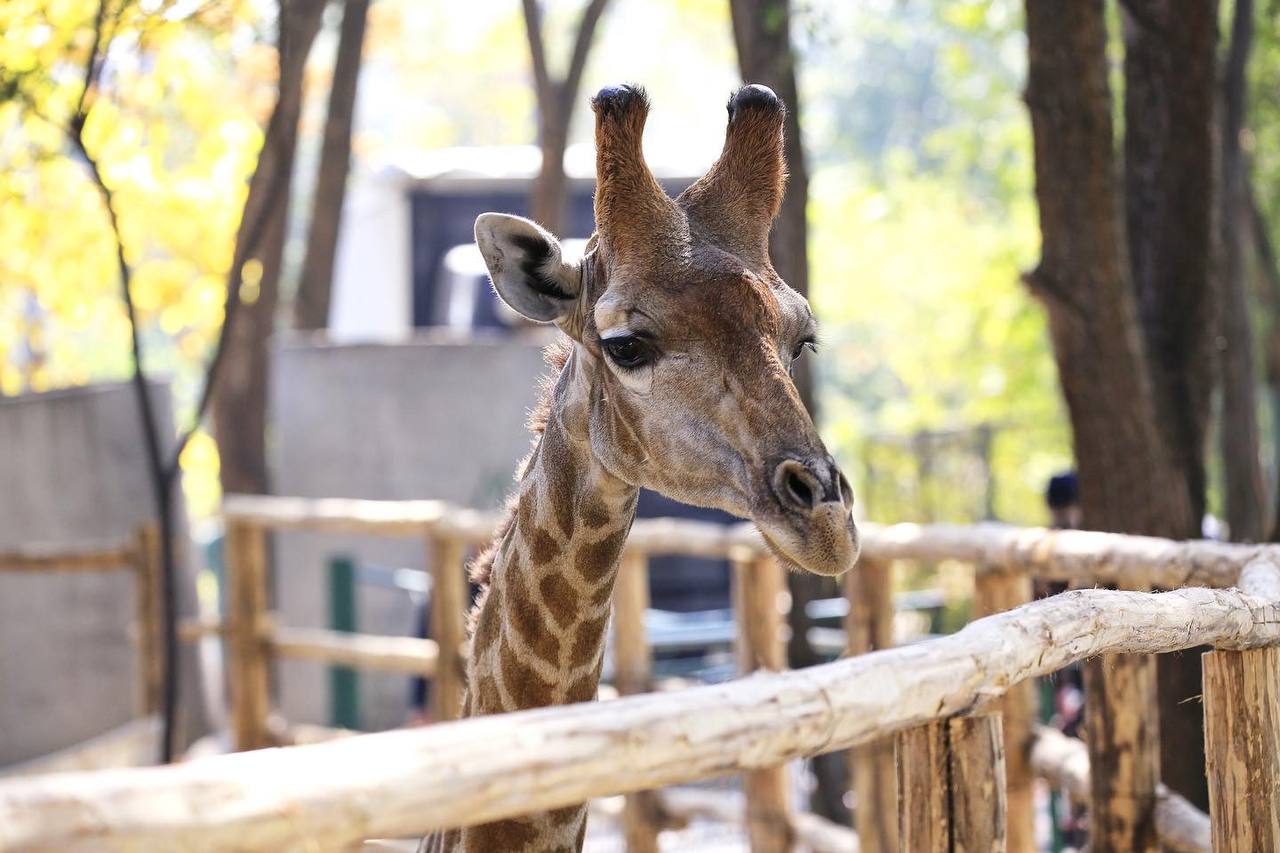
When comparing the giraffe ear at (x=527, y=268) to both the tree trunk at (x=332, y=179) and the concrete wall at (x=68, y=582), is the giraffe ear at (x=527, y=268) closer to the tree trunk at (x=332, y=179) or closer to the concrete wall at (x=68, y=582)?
the concrete wall at (x=68, y=582)

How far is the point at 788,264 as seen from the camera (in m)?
6.01

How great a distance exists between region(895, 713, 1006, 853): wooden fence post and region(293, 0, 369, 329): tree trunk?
904 cm

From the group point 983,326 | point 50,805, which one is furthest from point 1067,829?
point 983,326

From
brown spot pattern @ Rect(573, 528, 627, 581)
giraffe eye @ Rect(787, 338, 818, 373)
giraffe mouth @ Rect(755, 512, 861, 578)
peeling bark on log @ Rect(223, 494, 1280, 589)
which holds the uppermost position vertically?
giraffe eye @ Rect(787, 338, 818, 373)

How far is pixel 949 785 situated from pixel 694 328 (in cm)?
100

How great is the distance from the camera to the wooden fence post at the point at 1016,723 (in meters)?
4.03

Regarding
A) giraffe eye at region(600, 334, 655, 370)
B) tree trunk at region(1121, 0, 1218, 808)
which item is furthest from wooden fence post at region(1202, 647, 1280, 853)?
tree trunk at region(1121, 0, 1218, 808)

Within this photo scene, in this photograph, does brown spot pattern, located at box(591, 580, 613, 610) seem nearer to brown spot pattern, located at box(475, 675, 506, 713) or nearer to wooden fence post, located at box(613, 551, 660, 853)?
brown spot pattern, located at box(475, 675, 506, 713)

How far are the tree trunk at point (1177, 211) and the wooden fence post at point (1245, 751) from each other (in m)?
2.62

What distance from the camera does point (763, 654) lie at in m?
5.30

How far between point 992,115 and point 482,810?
13.7 meters

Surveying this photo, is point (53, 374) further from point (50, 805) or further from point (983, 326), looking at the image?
point (50, 805)

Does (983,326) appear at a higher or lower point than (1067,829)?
higher

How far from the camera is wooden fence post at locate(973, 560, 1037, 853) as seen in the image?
403 cm
